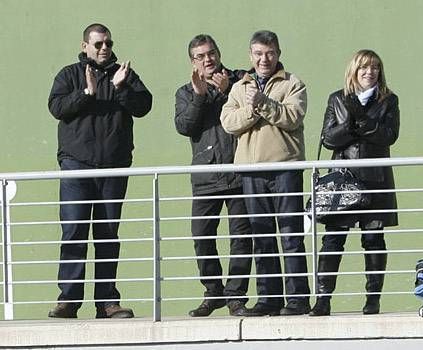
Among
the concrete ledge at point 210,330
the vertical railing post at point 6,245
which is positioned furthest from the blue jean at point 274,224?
the vertical railing post at point 6,245

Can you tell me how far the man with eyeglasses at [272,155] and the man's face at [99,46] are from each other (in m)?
0.98

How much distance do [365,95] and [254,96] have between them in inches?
26.8

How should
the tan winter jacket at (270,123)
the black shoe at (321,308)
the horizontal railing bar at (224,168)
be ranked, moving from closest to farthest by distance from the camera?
1. the horizontal railing bar at (224,168)
2. the black shoe at (321,308)
3. the tan winter jacket at (270,123)

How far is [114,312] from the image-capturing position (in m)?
10.4

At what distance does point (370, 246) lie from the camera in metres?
10.0

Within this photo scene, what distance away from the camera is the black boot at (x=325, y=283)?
9953 mm

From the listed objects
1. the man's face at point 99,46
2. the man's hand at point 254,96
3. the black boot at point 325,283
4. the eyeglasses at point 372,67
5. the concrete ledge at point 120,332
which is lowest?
the concrete ledge at point 120,332

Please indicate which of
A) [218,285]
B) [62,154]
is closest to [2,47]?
[62,154]

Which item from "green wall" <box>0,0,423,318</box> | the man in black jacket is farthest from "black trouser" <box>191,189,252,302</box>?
"green wall" <box>0,0,423,318</box>

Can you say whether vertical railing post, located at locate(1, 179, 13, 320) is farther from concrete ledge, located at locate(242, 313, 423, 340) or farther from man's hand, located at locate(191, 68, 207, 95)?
concrete ledge, located at locate(242, 313, 423, 340)

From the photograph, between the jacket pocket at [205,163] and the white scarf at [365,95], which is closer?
the white scarf at [365,95]

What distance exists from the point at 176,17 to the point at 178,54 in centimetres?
29

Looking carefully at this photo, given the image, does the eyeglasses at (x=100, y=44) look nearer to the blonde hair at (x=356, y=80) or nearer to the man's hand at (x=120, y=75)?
the man's hand at (x=120, y=75)

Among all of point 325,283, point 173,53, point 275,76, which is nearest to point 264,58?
point 275,76
